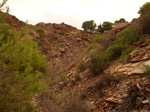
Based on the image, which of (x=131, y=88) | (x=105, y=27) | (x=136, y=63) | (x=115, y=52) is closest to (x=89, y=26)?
(x=105, y=27)

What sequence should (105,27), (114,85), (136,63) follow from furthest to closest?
(105,27) < (136,63) < (114,85)

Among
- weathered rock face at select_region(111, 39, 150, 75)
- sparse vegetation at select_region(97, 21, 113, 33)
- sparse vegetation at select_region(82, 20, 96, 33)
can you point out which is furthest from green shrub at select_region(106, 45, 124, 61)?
sparse vegetation at select_region(82, 20, 96, 33)

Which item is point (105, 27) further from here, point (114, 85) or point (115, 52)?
point (114, 85)

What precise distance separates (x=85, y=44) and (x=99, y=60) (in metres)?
13.9

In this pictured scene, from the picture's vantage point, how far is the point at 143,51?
4500 mm

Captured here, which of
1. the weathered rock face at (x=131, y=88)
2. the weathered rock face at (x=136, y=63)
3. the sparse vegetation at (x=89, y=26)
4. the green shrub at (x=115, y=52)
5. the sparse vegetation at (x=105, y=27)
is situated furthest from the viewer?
the sparse vegetation at (x=89, y=26)

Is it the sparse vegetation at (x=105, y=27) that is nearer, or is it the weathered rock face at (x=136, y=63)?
the weathered rock face at (x=136, y=63)

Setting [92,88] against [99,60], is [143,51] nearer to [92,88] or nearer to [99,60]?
[99,60]

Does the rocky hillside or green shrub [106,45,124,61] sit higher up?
green shrub [106,45,124,61]

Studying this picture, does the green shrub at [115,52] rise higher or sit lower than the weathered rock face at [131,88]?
higher

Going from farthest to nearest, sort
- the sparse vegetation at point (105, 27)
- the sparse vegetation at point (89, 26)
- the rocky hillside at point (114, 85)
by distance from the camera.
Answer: the sparse vegetation at point (89, 26) → the sparse vegetation at point (105, 27) → the rocky hillside at point (114, 85)

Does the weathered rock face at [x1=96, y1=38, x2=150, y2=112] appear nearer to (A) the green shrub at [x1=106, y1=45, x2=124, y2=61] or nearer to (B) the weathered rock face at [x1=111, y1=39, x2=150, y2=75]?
(B) the weathered rock face at [x1=111, y1=39, x2=150, y2=75]

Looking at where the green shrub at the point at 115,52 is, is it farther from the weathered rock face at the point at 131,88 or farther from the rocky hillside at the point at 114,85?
the weathered rock face at the point at 131,88

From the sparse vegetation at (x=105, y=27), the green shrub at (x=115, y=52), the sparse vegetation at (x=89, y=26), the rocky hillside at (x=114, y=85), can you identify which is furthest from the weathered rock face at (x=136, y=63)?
the sparse vegetation at (x=89, y=26)
